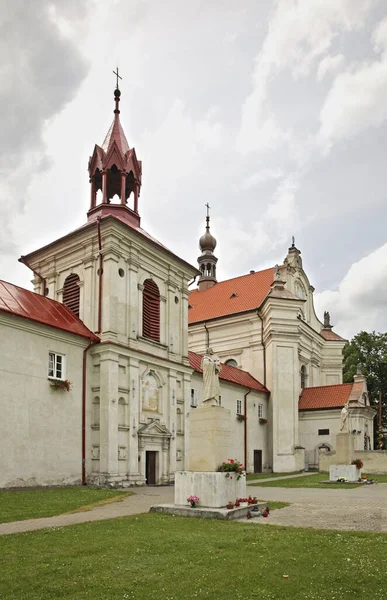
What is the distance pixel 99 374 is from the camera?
25.6 meters

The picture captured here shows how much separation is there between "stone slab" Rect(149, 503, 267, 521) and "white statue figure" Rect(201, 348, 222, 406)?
10.1ft

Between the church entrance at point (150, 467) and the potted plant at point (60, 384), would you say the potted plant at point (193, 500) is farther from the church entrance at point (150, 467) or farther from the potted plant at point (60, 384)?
the church entrance at point (150, 467)

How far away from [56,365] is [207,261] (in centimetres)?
3674

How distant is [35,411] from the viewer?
72.6 ft

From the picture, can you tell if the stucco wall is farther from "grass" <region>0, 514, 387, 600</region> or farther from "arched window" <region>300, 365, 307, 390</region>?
"arched window" <region>300, 365, 307, 390</region>

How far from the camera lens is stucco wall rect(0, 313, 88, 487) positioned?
2094cm

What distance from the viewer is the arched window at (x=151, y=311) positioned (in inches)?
1144

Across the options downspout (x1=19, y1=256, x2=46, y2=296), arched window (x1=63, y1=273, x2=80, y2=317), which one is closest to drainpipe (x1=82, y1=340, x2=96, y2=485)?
arched window (x1=63, y1=273, x2=80, y2=317)

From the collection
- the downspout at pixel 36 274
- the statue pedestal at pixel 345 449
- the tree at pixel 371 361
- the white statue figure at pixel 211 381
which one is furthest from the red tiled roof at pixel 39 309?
the tree at pixel 371 361

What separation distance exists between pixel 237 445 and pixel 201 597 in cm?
3183

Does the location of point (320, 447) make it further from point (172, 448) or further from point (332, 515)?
point (332, 515)

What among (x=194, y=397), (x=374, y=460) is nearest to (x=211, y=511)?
(x=194, y=397)

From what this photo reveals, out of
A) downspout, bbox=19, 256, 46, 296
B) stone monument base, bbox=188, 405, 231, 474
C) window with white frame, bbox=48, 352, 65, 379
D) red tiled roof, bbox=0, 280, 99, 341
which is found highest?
downspout, bbox=19, 256, 46, 296

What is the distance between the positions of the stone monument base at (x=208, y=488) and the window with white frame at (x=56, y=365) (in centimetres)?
1006
